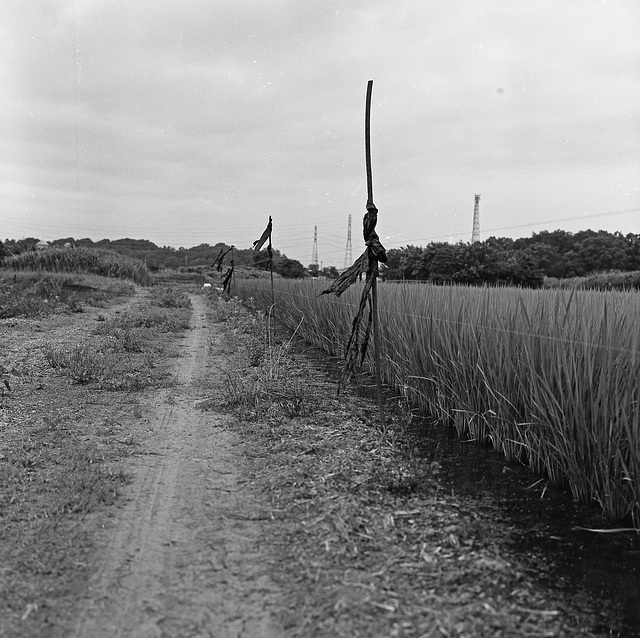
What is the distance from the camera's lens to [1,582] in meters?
2.21

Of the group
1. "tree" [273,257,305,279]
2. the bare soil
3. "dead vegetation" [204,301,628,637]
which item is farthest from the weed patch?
"tree" [273,257,305,279]

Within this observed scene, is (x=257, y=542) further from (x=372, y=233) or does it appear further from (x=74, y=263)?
(x=74, y=263)

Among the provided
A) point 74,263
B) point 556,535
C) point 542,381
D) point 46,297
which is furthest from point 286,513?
point 74,263

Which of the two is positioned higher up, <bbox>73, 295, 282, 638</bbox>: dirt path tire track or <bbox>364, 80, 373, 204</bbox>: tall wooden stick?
<bbox>364, 80, 373, 204</bbox>: tall wooden stick

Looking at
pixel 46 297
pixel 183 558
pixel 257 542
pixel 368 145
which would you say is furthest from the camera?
pixel 46 297

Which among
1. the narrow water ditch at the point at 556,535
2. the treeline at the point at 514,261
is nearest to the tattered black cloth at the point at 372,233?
the narrow water ditch at the point at 556,535

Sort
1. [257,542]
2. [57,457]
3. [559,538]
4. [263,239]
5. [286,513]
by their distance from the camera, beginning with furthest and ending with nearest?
1. [263,239]
2. [57,457]
3. [286,513]
4. [559,538]
5. [257,542]

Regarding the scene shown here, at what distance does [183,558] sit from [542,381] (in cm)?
202

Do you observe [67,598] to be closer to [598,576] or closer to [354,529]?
[354,529]

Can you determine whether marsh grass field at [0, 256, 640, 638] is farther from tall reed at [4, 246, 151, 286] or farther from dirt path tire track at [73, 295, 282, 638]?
tall reed at [4, 246, 151, 286]

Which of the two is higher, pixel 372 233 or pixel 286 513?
pixel 372 233

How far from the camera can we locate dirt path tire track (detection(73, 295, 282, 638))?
199 cm

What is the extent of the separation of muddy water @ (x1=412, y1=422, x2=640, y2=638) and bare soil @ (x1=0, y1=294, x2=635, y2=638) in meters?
0.04

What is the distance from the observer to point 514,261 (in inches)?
723
